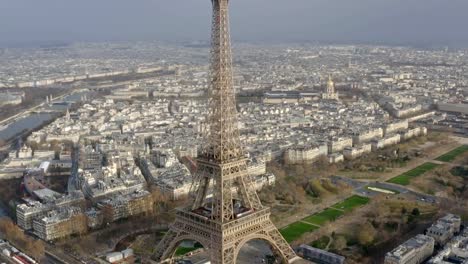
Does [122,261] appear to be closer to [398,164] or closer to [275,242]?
[275,242]

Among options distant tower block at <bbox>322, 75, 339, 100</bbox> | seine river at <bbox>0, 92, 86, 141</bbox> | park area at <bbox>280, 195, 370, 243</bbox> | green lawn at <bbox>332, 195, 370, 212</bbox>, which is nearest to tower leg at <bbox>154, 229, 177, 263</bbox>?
park area at <bbox>280, 195, 370, 243</bbox>

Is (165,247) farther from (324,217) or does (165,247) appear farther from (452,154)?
(452,154)

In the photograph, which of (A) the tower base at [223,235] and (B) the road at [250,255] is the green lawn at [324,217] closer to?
(B) the road at [250,255]

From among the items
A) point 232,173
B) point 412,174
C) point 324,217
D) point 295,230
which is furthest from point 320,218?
point 412,174

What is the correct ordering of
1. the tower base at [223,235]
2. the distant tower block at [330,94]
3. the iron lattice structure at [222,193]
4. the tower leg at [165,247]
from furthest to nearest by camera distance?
the distant tower block at [330,94], the tower leg at [165,247], the iron lattice structure at [222,193], the tower base at [223,235]

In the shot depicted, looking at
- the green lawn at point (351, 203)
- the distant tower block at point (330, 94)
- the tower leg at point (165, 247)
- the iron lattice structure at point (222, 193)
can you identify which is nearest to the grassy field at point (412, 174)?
the green lawn at point (351, 203)

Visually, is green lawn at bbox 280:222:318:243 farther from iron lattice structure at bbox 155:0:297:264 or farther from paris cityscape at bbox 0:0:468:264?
iron lattice structure at bbox 155:0:297:264
